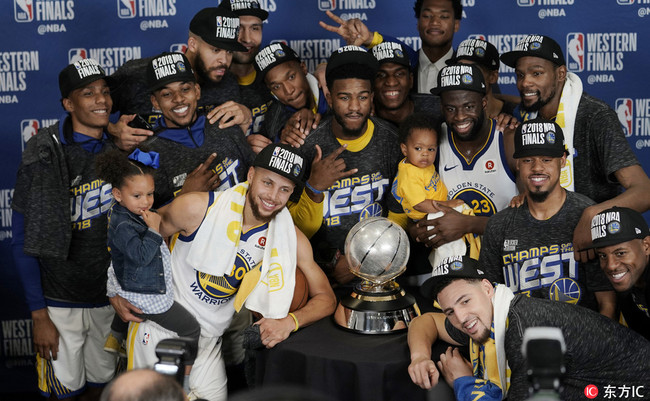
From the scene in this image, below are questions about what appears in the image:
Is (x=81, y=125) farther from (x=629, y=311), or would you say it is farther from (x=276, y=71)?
(x=629, y=311)

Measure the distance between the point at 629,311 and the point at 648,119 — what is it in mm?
2668

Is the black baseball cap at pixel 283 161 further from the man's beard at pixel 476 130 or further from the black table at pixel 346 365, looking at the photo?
the man's beard at pixel 476 130

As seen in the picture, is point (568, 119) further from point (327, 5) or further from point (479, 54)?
point (327, 5)

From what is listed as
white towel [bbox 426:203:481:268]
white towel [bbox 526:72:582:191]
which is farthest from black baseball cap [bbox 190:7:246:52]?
white towel [bbox 526:72:582:191]

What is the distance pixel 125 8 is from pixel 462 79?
264 centimetres

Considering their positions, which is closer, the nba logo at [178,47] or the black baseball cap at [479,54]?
the black baseball cap at [479,54]

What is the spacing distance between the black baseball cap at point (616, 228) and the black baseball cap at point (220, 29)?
2.21 m

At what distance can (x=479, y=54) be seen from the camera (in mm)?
4500

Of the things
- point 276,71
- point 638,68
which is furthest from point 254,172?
point 638,68

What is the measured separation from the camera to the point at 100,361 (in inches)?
179

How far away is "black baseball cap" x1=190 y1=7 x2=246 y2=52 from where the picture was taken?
173 inches

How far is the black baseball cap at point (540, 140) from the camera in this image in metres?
3.60

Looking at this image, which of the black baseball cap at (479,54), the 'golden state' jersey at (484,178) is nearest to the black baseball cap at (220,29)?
the black baseball cap at (479,54)

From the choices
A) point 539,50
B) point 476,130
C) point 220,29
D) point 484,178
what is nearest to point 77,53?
point 220,29
